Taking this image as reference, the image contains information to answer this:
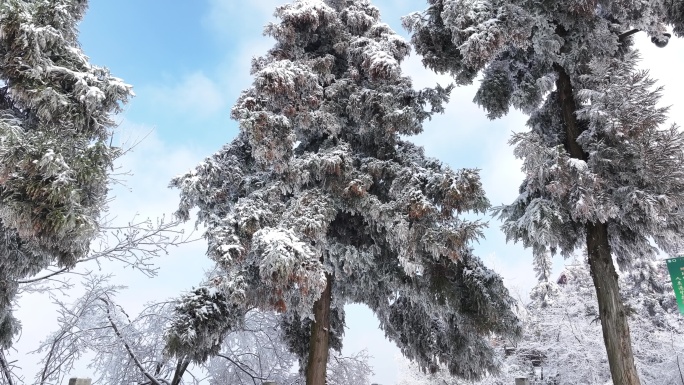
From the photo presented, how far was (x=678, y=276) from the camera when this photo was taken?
6887 mm

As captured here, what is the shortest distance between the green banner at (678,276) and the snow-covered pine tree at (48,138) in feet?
26.6

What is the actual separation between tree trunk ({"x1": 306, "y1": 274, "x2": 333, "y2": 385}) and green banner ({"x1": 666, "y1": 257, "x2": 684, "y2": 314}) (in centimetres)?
534

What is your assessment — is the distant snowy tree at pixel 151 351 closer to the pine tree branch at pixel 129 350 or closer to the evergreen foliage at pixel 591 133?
the pine tree branch at pixel 129 350

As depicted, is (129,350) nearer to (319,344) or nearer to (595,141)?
(319,344)

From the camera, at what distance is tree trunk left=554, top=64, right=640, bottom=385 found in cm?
586

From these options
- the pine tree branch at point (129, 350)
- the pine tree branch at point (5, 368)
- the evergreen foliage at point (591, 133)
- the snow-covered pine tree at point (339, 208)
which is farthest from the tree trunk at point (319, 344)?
the pine tree branch at point (5, 368)

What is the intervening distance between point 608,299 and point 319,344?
4.50 m

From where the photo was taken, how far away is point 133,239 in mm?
8367

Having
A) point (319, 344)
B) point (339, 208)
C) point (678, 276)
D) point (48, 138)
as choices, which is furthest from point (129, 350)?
point (678, 276)

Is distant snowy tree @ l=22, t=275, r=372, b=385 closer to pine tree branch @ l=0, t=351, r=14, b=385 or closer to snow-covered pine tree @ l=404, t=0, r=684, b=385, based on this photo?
pine tree branch @ l=0, t=351, r=14, b=385

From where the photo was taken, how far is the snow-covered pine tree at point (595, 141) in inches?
243

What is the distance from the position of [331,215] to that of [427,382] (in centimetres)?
1536

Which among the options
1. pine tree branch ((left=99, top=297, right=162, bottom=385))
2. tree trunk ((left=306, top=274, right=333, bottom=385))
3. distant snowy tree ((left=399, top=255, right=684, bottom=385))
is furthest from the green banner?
pine tree branch ((left=99, top=297, right=162, bottom=385))

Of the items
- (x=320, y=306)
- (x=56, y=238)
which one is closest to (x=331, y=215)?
(x=320, y=306)
